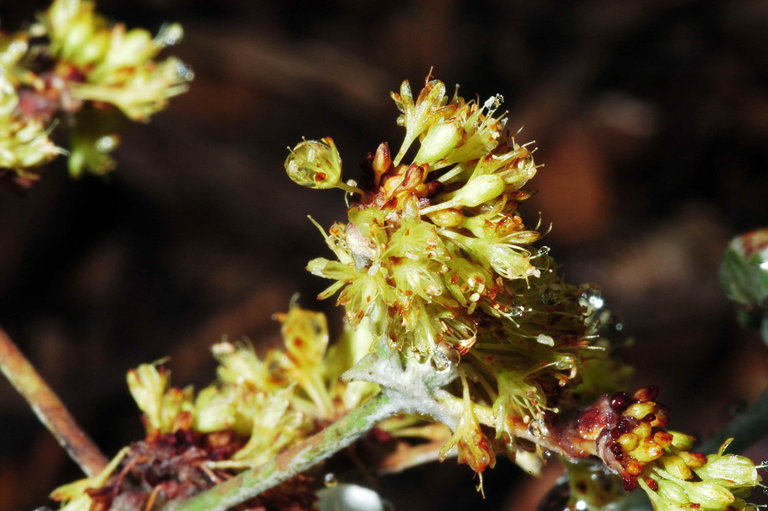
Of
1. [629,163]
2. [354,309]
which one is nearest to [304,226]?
[629,163]

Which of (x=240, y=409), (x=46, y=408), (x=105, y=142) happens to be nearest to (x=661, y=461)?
(x=240, y=409)

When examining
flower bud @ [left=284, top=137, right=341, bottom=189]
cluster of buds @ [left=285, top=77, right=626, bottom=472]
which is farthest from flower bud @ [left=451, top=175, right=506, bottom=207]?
flower bud @ [left=284, top=137, right=341, bottom=189]

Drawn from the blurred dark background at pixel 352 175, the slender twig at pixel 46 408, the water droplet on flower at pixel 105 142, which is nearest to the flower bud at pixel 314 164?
the slender twig at pixel 46 408

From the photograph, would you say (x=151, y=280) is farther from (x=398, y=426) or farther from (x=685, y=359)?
(x=398, y=426)

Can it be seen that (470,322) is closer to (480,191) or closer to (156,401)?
(480,191)

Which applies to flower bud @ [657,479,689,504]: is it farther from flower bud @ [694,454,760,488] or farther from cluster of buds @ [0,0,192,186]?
cluster of buds @ [0,0,192,186]
